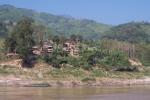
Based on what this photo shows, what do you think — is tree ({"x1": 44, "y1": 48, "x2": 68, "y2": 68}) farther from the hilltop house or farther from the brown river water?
the brown river water

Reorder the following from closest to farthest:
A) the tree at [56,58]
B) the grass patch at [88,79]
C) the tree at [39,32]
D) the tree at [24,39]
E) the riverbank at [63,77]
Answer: the riverbank at [63,77] → the grass patch at [88,79] → the tree at [24,39] → the tree at [56,58] → the tree at [39,32]

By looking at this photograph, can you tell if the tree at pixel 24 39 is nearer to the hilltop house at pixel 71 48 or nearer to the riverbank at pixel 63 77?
the riverbank at pixel 63 77

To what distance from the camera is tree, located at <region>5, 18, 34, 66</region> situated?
263 feet

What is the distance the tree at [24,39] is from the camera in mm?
80125

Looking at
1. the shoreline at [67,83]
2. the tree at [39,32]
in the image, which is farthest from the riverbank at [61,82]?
the tree at [39,32]

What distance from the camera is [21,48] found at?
79.4 meters

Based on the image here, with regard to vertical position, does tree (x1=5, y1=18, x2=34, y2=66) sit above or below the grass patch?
above

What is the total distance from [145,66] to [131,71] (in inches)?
406

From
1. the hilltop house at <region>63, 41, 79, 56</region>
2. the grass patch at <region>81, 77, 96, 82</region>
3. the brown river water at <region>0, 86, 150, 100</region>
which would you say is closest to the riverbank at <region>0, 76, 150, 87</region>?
the grass patch at <region>81, 77, 96, 82</region>

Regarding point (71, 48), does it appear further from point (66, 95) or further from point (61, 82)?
point (66, 95)

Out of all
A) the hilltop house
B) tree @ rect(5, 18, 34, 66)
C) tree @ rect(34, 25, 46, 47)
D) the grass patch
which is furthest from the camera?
tree @ rect(34, 25, 46, 47)

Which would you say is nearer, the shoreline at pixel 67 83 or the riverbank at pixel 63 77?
the shoreline at pixel 67 83

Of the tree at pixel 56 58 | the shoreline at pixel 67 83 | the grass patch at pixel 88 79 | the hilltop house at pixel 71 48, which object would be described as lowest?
the shoreline at pixel 67 83

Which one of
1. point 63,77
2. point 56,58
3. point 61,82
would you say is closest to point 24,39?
point 56,58
